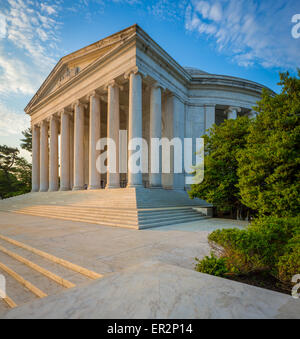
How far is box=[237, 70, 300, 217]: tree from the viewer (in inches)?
468

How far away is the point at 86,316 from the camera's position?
130 inches

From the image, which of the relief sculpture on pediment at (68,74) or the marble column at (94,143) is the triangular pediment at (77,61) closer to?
the relief sculpture on pediment at (68,74)

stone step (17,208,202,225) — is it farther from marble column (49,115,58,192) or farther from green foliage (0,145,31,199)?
green foliage (0,145,31,199)

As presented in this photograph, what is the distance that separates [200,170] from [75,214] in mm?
12796

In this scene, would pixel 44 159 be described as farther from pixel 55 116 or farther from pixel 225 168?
pixel 225 168

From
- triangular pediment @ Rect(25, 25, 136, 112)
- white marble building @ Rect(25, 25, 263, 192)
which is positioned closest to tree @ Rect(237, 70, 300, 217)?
white marble building @ Rect(25, 25, 263, 192)

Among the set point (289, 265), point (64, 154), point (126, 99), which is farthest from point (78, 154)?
point (289, 265)

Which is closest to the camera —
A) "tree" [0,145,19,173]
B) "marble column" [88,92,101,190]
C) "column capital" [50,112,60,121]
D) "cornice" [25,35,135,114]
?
"cornice" [25,35,135,114]

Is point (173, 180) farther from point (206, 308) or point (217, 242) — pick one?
point (206, 308)

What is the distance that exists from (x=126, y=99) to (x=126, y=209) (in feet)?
88.1

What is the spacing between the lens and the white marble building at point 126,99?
82.5ft

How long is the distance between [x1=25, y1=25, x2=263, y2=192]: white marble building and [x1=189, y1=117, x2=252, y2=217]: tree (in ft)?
27.1

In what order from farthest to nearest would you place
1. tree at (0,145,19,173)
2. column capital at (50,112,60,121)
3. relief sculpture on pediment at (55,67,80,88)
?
tree at (0,145,19,173) → column capital at (50,112,60,121) → relief sculpture on pediment at (55,67,80,88)
